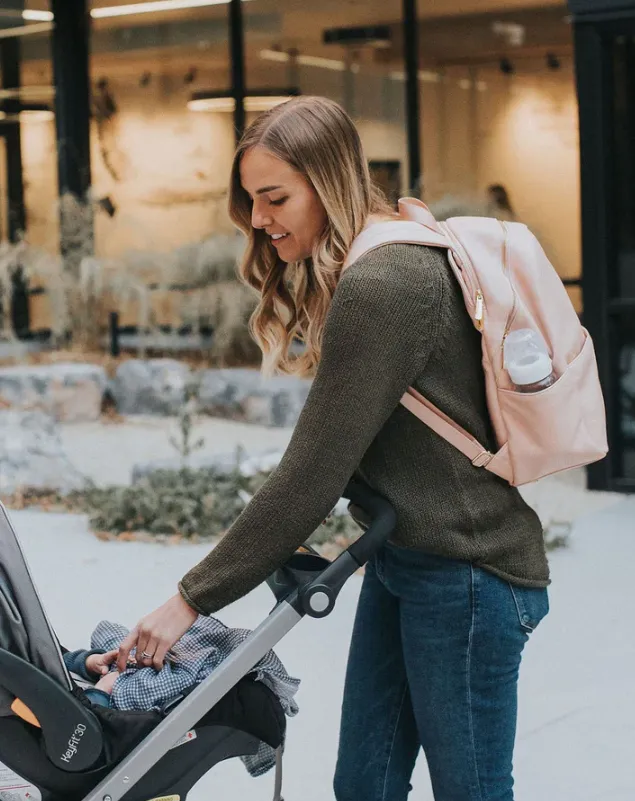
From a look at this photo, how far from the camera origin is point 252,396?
31.7ft

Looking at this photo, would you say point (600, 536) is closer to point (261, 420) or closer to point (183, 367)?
point (261, 420)

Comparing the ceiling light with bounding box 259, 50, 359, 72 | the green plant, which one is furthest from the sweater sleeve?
the ceiling light with bounding box 259, 50, 359, 72

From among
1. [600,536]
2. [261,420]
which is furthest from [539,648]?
[261,420]

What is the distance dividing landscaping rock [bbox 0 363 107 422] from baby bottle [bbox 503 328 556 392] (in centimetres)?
793

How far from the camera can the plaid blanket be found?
2295 mm

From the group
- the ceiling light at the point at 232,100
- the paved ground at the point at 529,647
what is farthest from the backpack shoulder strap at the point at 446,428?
the ceiling light at the point at 232,100

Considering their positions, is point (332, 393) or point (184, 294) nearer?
point (332, 393)

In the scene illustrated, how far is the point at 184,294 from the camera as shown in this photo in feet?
34.3

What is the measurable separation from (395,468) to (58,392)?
7945 millimetres

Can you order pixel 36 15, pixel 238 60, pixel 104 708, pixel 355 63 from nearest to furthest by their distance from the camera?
pixel 104 708, pixel 355 63, pixel 238 60, pixel 36 15

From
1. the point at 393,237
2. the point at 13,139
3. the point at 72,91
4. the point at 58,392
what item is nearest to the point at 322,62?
the point at 72,91

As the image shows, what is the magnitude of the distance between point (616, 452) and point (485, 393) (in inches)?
212

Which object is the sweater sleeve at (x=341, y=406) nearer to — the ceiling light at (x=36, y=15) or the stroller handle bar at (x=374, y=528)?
the stroller handle bar at (x=374, y=528)

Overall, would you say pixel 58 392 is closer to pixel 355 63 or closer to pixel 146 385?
pixel 146 385
